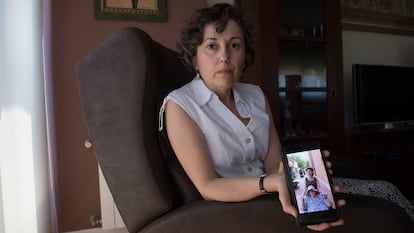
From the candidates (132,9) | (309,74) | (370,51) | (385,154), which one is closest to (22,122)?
(132,9)

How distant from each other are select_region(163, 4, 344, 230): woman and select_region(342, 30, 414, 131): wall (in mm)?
1931

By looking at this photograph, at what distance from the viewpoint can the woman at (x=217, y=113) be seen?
0.72m

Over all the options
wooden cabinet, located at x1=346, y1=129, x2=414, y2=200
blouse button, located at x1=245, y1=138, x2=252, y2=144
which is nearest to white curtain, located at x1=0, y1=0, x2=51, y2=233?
blouse button, located at x1=245, y1=138, x2=252, y2=144

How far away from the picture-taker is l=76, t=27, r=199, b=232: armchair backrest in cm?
65

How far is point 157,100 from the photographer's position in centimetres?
77

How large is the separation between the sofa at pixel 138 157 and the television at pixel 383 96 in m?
1.95

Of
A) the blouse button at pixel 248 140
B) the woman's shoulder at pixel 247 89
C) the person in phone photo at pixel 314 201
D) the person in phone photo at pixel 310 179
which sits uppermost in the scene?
the woman's shoulder at pixel 247 89

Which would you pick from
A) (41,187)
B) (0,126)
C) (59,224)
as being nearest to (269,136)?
(0,126)

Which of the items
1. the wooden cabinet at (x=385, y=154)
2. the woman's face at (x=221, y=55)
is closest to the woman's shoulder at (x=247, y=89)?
the woman's face at (x=221, y=55)

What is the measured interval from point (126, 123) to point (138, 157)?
0.08 metres

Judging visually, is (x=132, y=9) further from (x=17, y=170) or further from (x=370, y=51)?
(x=370, y=51)

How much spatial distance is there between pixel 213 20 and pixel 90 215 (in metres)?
1.39

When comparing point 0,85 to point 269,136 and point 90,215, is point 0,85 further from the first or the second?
point 90,215

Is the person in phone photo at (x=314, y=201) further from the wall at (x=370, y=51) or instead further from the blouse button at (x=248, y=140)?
the wall at (x=370, y=51)
